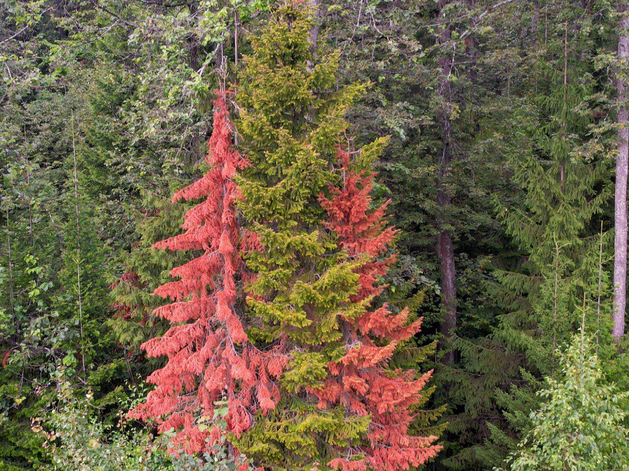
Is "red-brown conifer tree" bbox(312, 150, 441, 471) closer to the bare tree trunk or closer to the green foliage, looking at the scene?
the green foliage

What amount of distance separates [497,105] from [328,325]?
884 centimetres

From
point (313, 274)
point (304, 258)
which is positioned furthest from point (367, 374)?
point (304, 258)

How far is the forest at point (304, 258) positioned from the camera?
26.0ft

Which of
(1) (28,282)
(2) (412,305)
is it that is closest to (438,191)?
(2) (412,305)

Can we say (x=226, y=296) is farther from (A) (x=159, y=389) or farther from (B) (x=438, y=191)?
(B) (x=438, y=191)

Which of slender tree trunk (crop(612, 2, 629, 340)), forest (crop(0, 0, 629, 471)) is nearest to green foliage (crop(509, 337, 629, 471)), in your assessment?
forest (crop(0, 0, 629, 471))

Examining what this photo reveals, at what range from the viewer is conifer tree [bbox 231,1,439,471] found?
25.4 feet

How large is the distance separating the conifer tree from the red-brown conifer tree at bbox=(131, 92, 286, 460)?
12.7 inches

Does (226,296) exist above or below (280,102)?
below

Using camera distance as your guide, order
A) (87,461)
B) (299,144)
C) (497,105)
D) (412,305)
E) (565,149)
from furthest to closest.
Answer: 1. (497,105)
2. (565,149)
3. (412,305)
4. (299,144)
5. (87,461)

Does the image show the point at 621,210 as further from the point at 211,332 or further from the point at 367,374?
the point at 211,332

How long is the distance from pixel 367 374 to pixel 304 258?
6.91 feet

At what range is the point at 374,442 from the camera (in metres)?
8.37

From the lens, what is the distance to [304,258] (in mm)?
8641
